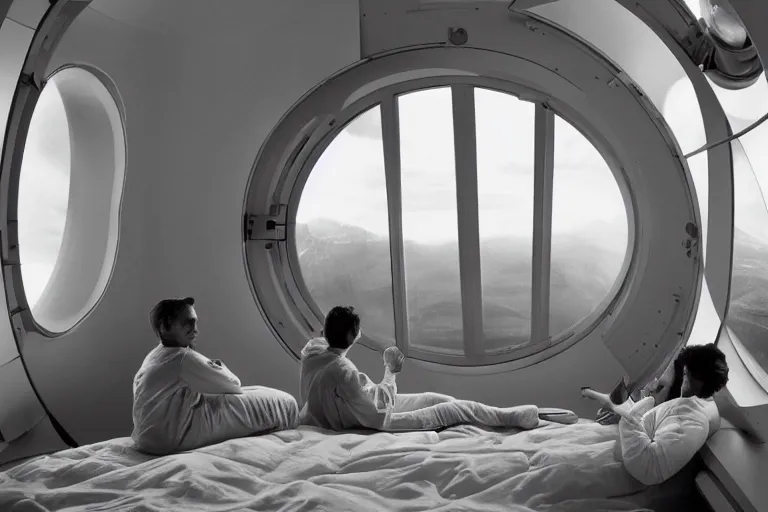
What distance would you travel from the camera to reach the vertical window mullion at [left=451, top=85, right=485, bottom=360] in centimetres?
353

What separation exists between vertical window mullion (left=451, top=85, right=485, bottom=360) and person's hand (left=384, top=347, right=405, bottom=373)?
0.46 m

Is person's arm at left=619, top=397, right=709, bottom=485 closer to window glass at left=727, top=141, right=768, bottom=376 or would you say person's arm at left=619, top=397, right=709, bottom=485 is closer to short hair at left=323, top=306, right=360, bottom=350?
window glass at left=727, top=141, right=768, bottom=376

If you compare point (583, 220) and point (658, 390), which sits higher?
point (583, 220)

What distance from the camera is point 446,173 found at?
1115 centimetres

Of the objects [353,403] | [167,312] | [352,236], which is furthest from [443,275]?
[167,312]

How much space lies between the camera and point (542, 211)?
3766mm

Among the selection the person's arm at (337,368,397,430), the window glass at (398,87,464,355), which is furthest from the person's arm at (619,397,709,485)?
the window glass at (398,87,464,355)

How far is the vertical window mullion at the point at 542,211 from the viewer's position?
3.55 metres

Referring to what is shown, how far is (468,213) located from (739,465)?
1.86m

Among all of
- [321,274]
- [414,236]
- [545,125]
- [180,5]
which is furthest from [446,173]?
[180,5]

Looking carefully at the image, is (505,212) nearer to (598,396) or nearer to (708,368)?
(598,396)

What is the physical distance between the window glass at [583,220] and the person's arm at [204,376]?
344 inches

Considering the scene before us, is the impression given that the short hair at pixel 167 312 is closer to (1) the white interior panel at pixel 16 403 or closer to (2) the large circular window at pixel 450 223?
(1) the white interior panel at pixel 16 403

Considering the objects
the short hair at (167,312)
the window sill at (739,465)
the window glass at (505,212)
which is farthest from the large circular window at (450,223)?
the window sill at (739,465)
